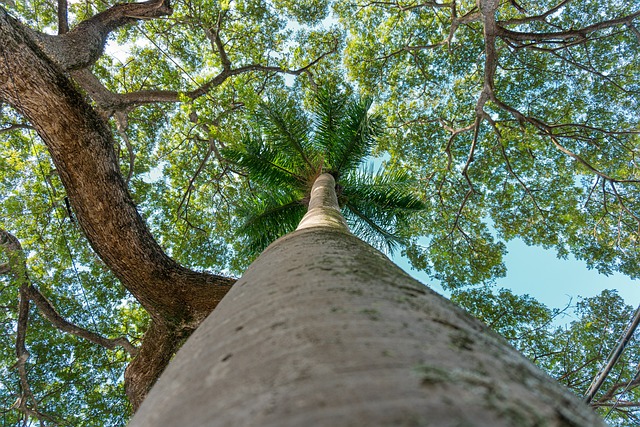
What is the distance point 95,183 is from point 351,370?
362cm

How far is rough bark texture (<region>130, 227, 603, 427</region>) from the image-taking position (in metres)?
0.50

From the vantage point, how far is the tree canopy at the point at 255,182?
5504 millimetres

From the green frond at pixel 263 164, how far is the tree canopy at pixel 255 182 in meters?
0.18

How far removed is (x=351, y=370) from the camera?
1.91 ft

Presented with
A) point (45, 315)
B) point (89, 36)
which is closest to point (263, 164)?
point (89, 36)

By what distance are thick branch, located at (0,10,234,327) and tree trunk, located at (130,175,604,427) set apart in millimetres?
2905

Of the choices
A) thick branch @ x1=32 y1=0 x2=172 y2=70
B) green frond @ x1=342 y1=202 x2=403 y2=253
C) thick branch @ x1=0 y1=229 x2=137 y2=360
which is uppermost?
thick branch @ x1=32 y1=0 x2=172 y2=70

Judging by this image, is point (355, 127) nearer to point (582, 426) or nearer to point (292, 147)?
point (292, 147)

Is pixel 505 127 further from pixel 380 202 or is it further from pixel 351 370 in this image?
pixel 351 370

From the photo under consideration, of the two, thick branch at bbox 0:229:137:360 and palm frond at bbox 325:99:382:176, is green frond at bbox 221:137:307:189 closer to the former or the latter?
palm frond at bbox 325:99:382:176

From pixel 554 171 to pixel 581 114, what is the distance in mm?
1407

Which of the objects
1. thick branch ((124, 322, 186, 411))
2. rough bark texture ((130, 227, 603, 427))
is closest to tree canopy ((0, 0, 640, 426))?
thick branch ((124, 322, 186, 411))

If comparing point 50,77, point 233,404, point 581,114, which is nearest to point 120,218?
point 50,77

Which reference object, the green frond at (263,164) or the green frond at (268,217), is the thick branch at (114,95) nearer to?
the green frond at (263,164)
